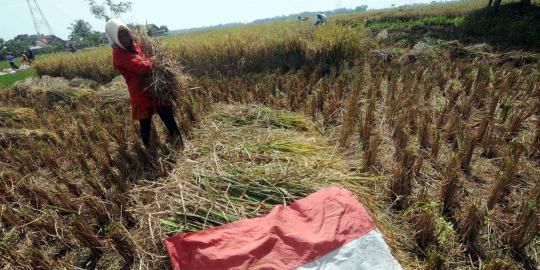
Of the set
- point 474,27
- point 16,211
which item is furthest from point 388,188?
point 474,27

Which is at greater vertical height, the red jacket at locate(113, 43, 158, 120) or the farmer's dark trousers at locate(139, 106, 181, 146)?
the red jacket at locate(113, 43, 158, 120)

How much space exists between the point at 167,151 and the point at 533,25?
909cm

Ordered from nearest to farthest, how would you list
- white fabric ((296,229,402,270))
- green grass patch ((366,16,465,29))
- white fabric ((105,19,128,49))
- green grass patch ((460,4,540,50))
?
1. white fabric ((296,229,402,270))
2. white fabric ((105,19,128,49))
3. green grass patch ((460,4,540,50))
4. green grass patch ((366,16,465,29))

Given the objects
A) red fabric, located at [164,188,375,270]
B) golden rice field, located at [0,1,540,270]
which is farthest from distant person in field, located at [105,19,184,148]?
red fabric, located at [164,188,375,270]

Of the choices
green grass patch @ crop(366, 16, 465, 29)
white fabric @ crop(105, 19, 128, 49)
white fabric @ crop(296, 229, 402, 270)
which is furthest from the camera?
green grass patch @ crop(366, 16, 465, 29)

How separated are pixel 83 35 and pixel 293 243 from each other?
2277 inches

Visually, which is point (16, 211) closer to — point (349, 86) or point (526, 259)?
point (526, 259)

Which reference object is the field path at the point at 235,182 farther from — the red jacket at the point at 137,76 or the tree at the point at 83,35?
the tree at the point at 83,35

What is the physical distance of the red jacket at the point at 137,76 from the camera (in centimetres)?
289

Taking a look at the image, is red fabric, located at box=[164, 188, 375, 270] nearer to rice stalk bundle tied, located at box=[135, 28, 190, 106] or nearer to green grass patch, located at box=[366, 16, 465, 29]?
rice stalk bundle tied, located at box=[135, 28, 190, 106]

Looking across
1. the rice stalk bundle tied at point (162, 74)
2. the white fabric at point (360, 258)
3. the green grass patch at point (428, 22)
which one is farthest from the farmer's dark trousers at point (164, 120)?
the green grass patch at point (428, 22)

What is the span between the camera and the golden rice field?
1976 millimetres

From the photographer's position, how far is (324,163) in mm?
2533

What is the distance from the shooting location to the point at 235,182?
7.41 feet
